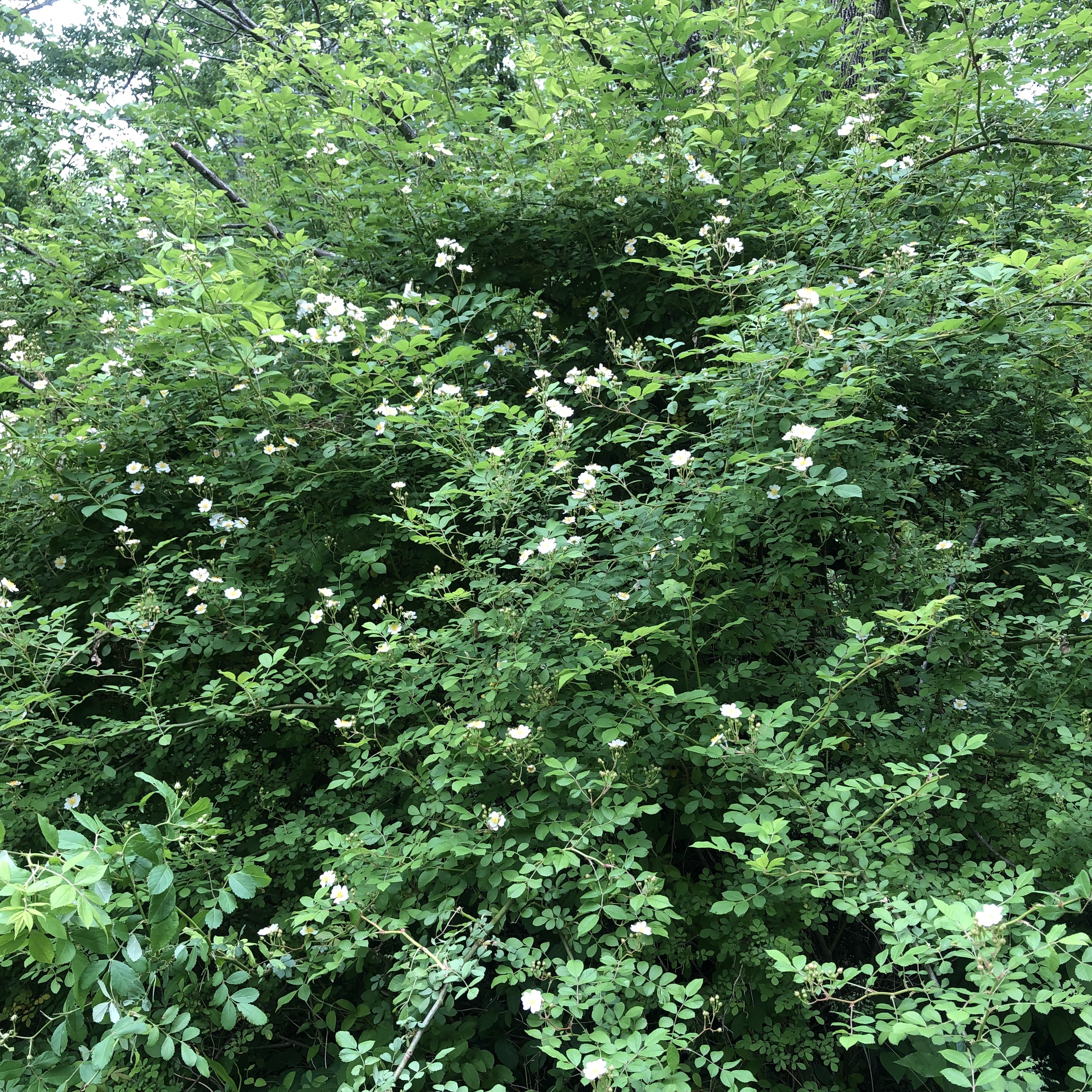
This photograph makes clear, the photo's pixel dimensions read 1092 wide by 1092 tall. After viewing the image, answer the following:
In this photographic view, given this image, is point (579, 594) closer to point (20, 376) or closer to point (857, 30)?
point (20, 376)

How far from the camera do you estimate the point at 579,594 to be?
192cm

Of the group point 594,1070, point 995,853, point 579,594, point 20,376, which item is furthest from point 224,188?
point 995,853

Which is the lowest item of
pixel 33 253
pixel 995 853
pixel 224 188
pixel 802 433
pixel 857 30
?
pixel 995 853

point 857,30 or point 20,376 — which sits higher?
point 857,30

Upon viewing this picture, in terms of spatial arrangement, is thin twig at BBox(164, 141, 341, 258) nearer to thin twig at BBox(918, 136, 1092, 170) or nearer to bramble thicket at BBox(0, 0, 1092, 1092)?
bramble thicket at BBox(0, 0, 1092, 1092)

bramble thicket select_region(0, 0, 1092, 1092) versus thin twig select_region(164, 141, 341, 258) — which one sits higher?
thin twig select_region(164, 141, 341, 258)

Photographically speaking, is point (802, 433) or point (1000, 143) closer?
point (802, 433)

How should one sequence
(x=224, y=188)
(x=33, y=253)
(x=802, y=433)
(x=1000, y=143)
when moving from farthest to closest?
(x=224, y=188) → (x=33, y=253) → (x=1000, y=143) → (x=802, y=433)

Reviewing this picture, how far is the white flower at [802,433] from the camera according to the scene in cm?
175

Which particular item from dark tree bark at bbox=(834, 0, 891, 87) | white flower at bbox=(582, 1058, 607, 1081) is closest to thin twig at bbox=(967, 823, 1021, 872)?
white flower at bbox=(582, 1058, 607, 1081)

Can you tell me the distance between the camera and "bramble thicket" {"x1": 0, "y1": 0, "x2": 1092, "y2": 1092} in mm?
1496

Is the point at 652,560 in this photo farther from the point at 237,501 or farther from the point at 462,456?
the point at 237,501

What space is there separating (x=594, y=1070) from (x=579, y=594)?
3.46 feet

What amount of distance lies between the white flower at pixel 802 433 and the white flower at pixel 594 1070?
1.38 metres
